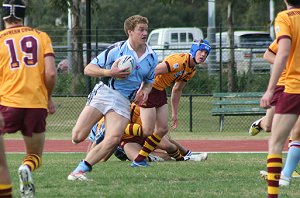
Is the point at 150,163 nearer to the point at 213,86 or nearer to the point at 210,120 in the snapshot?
the point at 210,120

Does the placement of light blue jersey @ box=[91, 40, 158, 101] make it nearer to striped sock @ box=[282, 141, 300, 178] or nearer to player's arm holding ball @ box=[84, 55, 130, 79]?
player's arm holding ball @ box=[84, 55, 130, 79]

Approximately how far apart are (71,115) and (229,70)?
16.6ft

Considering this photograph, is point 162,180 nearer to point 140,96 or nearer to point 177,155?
point 140,96

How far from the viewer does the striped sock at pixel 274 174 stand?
28.2ft

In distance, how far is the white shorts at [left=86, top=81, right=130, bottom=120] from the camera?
11.0m

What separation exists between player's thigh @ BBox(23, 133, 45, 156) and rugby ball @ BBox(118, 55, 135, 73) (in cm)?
211

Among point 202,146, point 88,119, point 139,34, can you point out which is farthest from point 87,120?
point 202,146

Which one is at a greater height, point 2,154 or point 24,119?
point 24,119

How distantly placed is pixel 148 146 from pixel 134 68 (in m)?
2.16

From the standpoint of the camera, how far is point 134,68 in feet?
37.3

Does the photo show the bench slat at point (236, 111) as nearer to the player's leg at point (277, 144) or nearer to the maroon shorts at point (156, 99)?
the maroon shorts at point (156, 99)

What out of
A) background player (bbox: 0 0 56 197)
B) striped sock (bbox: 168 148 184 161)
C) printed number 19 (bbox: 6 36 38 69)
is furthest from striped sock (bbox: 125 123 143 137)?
printed number 19 (bbox: 6 36 38 69)

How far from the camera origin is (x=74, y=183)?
34.3 feet

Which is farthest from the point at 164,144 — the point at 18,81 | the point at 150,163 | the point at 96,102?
the point at 18,81
